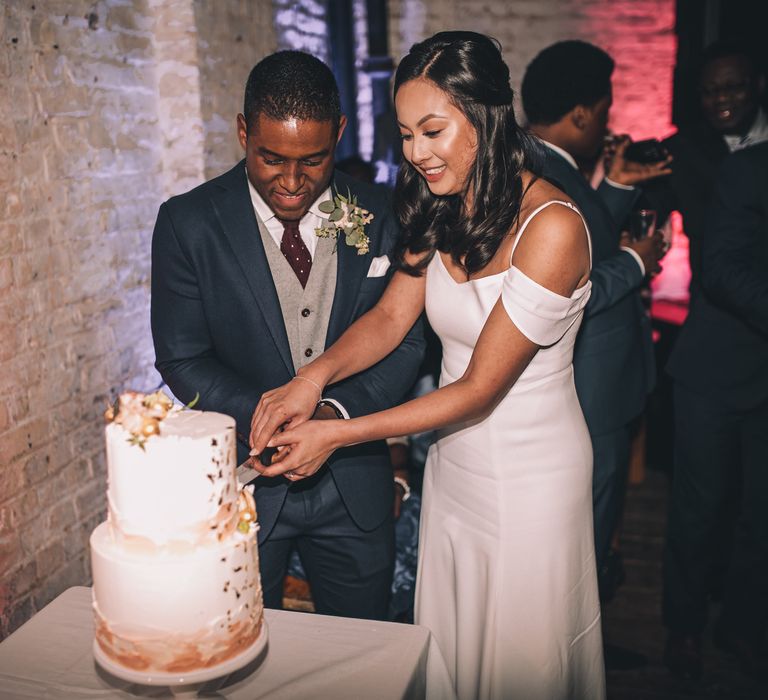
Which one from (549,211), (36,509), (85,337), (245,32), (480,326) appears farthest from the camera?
(245,32)

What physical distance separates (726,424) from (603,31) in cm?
352

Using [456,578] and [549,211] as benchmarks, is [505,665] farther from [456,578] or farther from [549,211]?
[549,211]

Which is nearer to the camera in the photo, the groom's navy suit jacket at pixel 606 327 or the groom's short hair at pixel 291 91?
the groom's short hair at pixel 291 91

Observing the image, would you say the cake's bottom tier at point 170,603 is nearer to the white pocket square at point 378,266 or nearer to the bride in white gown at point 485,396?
the bride in white gown at point 485,396

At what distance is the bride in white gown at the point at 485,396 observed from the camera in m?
1.95

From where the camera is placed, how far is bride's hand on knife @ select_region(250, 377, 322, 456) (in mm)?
1956

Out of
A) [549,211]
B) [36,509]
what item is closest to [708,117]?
[549,211]

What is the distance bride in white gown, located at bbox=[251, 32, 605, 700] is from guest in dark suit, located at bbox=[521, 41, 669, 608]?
81 cm

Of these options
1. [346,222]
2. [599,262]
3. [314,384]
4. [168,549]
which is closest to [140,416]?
[168,549]

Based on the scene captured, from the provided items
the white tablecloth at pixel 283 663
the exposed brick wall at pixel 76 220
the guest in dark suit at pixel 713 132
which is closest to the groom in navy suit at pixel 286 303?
the white tablecloth at pixel 283 663

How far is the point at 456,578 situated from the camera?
7.45ft

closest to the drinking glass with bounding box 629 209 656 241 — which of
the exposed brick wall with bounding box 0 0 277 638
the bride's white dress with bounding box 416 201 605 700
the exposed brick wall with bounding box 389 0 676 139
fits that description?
the bride's white dress with bounding box 416 201 605 700

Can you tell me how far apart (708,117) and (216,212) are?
7.45ft

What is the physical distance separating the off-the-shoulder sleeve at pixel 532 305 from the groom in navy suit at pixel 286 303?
1.54ft
